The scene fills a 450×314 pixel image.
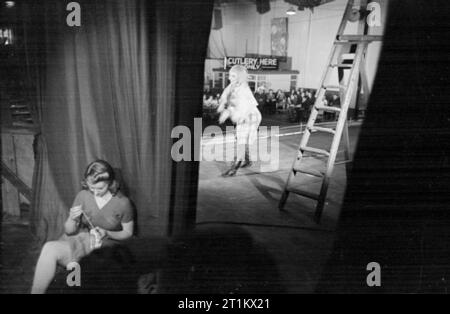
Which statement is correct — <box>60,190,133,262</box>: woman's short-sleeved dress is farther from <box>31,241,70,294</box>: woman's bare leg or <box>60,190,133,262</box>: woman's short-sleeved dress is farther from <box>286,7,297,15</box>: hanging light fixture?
<box>286,7,297,15</box>: hanging light fixture

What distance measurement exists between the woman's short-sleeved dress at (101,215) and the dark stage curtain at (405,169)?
151 centimetres

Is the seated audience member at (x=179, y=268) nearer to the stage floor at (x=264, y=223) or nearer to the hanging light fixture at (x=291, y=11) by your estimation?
the stage floor at (x=264, y=223)

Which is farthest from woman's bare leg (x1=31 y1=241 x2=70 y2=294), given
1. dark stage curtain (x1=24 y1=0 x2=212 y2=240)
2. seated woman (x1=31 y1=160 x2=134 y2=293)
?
dark stage curtain (x1=24 y1=0 x2=212 y2=240)

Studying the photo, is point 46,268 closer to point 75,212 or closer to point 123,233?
point 75,212

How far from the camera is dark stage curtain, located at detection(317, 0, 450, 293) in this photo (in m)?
2.14

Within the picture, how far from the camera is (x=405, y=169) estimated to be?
2340 mm

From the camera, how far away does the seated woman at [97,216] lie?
2.15 metres

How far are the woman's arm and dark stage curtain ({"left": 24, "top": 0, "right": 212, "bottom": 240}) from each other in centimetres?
22

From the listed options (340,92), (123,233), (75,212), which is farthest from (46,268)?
(340,92)

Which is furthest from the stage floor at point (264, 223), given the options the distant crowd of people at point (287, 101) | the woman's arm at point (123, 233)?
the distant crowd of people at point (287, 101)

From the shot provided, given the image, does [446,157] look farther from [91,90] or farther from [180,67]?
[91,90]

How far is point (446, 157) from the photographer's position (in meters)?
2.22
